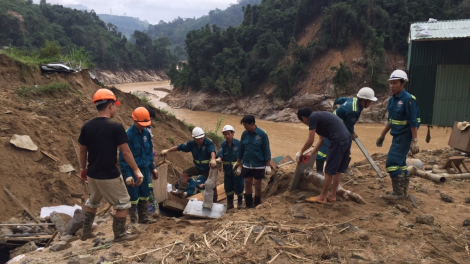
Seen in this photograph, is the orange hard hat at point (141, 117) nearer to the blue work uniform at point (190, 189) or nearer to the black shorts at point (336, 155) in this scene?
the blue work uniform at point (190, 189)

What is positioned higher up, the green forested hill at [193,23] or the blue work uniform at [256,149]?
the green forested hill at [193,23]

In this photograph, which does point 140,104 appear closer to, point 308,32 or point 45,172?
point 45,172

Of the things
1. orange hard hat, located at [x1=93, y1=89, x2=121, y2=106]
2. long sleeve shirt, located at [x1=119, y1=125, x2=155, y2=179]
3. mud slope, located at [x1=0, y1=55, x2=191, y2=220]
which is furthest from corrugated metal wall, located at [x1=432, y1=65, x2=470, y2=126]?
orange hard hat, located at [x1=93, y1=89, x2=121, y2=106]

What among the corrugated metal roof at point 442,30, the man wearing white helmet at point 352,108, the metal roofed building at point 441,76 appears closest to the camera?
the man wearing white helmet at point 352,108

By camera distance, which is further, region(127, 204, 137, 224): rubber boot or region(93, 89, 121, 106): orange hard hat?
region(127, 204, 137, 224): rubber boot

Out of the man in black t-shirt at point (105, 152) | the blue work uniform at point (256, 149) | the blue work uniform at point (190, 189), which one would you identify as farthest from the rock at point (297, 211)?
the blue work uniform at point (190, 189)

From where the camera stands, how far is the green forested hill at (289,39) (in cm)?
2617

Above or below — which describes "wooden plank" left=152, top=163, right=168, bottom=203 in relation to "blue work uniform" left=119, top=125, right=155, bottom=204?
below

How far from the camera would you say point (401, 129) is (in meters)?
4.41

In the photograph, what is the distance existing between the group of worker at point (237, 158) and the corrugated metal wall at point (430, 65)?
685 cm

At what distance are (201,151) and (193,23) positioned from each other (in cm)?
12731

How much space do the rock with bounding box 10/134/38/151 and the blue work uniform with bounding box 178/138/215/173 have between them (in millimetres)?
2819

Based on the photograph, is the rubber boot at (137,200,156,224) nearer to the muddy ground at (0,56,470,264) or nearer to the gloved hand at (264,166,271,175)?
the muddy ground at (0,56,470,264)

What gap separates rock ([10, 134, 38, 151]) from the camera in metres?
6.10
